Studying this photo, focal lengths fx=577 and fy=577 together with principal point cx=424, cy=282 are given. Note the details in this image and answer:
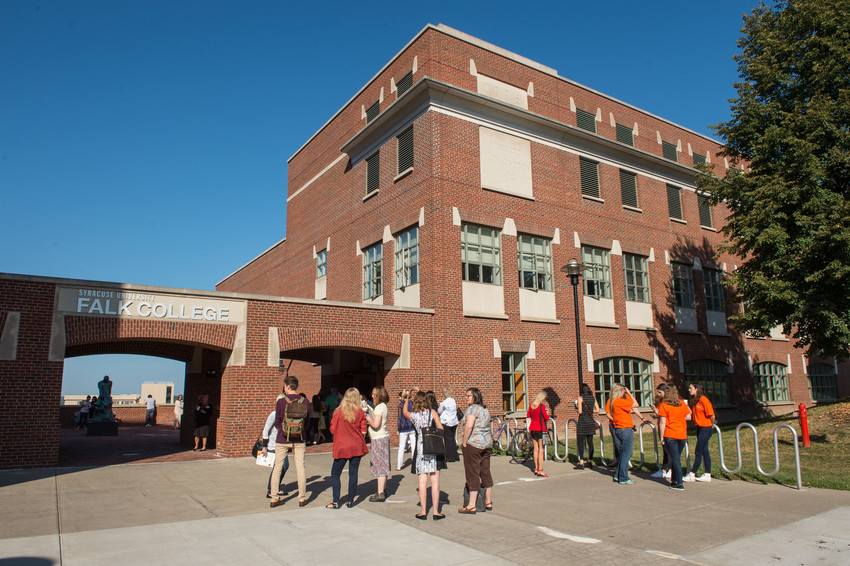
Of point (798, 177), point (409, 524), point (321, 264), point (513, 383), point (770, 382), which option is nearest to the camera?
point (409, 524)

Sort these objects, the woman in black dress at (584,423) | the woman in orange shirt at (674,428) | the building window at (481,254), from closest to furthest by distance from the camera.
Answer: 1. the woman in orange shirt at (674,428)
2. the woman in black dress at (584,423)
3. the building window at (481,254)

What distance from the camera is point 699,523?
25.2 feet

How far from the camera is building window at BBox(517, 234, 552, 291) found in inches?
805

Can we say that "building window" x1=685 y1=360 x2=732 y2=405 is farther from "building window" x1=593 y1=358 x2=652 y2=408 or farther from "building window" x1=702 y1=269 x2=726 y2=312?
"building window" x1=593 y1=358 x2=652 y2=408

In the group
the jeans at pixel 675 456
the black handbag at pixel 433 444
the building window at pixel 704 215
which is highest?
the building window at pixel 704 215

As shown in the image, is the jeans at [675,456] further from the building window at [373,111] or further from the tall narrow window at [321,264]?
the tall narrow window at [321,264]

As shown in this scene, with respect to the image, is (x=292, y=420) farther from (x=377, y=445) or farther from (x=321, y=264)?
(x=321, y=264)

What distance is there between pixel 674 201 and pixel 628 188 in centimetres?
332

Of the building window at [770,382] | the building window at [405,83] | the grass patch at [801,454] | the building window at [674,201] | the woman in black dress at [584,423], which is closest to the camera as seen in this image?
the grass patch at [801,454]

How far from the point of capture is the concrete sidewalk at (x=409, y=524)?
6156mm

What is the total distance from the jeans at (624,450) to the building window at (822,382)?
2571 cm

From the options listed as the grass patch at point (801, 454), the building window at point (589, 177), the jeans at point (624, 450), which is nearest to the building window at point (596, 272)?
the building window at point (589, 177)

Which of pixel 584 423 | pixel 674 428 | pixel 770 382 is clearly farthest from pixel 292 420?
pixel 770 382

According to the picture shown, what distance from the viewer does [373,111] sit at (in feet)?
78.6
